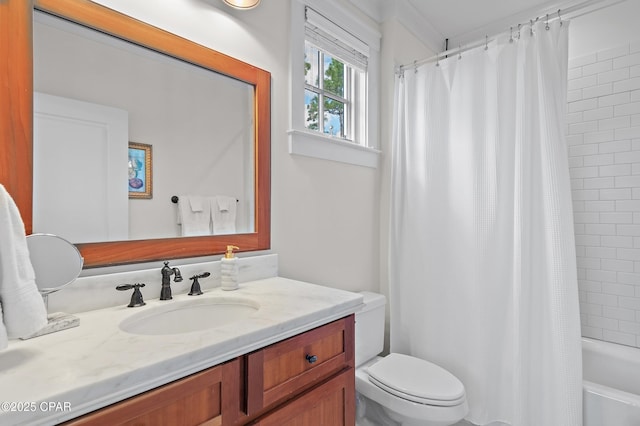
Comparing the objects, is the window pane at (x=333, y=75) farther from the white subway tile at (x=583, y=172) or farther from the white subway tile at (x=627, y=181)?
the white subway tile at (x=627, y=181)

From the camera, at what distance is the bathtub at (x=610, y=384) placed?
4.86ft

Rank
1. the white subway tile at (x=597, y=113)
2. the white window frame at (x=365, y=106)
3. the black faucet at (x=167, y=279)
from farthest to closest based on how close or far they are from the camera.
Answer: the white subway tile at (x=597, y=113) → the white window frame at (x=365, y=106) → the black faucet at (x=167, y=279)

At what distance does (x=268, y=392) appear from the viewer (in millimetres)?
874

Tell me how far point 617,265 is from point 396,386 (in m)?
1.62

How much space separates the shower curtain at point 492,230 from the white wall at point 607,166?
0.84m

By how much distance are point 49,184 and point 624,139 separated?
111 inches

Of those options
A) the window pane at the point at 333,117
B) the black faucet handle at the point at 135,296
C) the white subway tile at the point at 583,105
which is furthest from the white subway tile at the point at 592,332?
the black faucet handle at the point at 135,296

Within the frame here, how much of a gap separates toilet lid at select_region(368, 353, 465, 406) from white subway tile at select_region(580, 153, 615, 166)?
5.32 ft

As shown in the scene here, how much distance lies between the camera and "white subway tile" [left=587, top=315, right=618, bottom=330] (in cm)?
205

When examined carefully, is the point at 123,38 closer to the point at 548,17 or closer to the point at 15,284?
the point at 15,284

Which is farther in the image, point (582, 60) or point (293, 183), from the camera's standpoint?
point (582, 60)

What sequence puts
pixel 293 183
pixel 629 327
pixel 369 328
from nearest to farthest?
pixel 293 183 < pixel 369 328 < pixel 629 327

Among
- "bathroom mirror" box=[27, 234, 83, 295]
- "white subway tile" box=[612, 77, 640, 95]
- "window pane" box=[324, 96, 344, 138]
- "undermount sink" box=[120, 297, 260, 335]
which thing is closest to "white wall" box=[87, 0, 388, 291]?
"window pane" box=[324, 96, 344, 138]

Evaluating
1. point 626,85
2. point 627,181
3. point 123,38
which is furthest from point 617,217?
point 123,38
